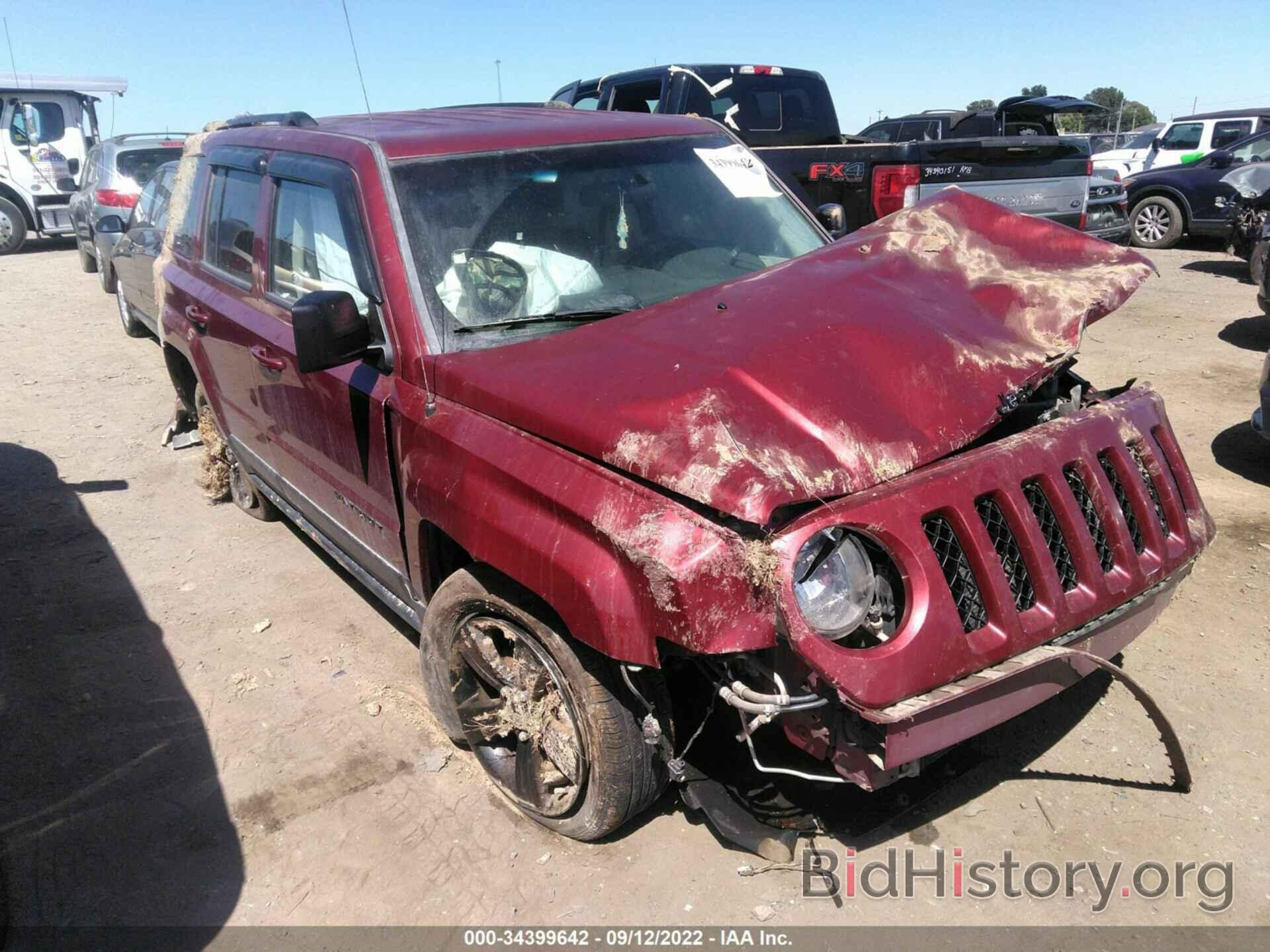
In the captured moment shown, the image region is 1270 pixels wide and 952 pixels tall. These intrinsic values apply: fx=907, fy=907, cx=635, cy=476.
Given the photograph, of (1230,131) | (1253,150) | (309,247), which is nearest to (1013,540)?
(309,247)

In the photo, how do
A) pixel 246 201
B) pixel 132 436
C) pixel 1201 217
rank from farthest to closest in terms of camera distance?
pixel 1201 217
pixel 132 436
pixel 246 201

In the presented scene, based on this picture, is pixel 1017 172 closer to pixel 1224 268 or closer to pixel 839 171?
pixel 839 171

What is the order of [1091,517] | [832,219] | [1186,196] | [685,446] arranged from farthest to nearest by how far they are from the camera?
[1186,196] → [832,219] → [1091,517] → [685,446]

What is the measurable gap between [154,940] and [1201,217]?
543 inches

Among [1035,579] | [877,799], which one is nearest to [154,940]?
[877,799]

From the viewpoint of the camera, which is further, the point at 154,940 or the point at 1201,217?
the point at 1201,217

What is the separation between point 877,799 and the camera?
2.71 metres

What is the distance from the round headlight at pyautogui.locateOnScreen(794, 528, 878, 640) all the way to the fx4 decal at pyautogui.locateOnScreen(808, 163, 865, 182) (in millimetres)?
5930

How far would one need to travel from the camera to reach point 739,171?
11.9 feet

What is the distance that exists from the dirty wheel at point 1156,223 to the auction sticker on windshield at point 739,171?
36.7ft

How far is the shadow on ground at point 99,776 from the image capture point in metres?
2.58

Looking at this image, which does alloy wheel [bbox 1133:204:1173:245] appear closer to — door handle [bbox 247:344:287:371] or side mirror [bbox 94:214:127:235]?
side mirror [bbox 94:214:127:235]

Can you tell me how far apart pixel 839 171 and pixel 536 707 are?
592 centimetres

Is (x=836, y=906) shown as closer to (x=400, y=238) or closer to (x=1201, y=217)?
(x=400, y=238)
